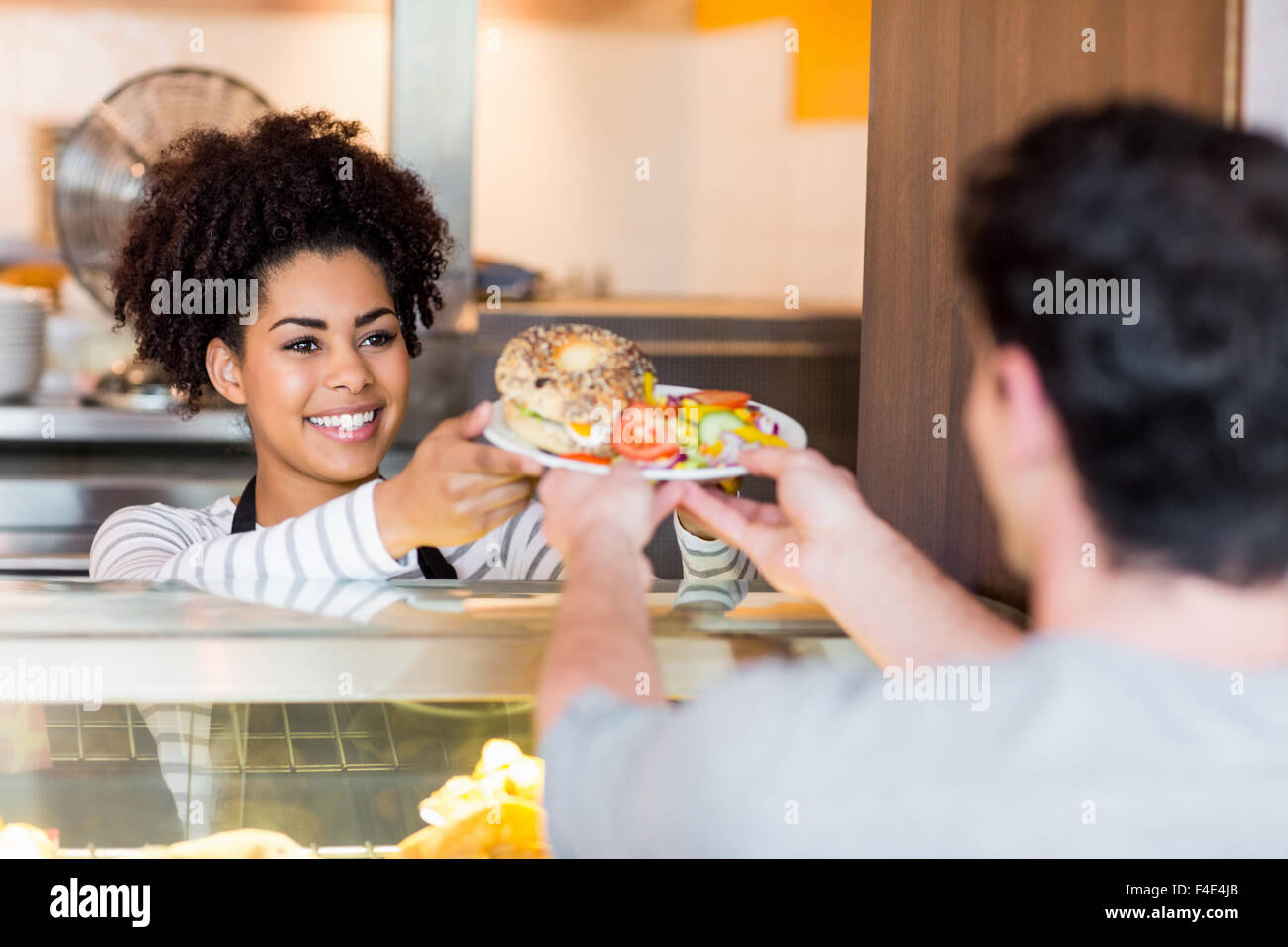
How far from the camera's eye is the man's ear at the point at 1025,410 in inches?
31.1

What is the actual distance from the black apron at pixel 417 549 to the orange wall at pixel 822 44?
9.38ft

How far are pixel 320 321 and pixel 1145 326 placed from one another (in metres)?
1.08

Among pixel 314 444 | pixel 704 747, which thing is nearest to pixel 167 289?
pixel 314 444

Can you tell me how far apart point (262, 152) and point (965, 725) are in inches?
51.9

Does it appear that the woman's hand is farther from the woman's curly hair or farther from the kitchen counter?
the woman's curly hair

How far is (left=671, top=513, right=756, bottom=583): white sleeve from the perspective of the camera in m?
1.46

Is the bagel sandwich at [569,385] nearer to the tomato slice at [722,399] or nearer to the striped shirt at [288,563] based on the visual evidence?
the tomato slice at [722,399]

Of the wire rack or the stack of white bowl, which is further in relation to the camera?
the stack of white bowl

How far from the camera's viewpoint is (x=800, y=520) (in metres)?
1.11

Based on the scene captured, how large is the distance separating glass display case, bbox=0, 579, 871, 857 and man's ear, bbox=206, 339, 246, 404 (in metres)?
0.59

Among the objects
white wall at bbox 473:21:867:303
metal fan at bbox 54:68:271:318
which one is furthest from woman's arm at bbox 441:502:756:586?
white wall at bbox 473:21:867:303

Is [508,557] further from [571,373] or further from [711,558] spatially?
[571,373]
